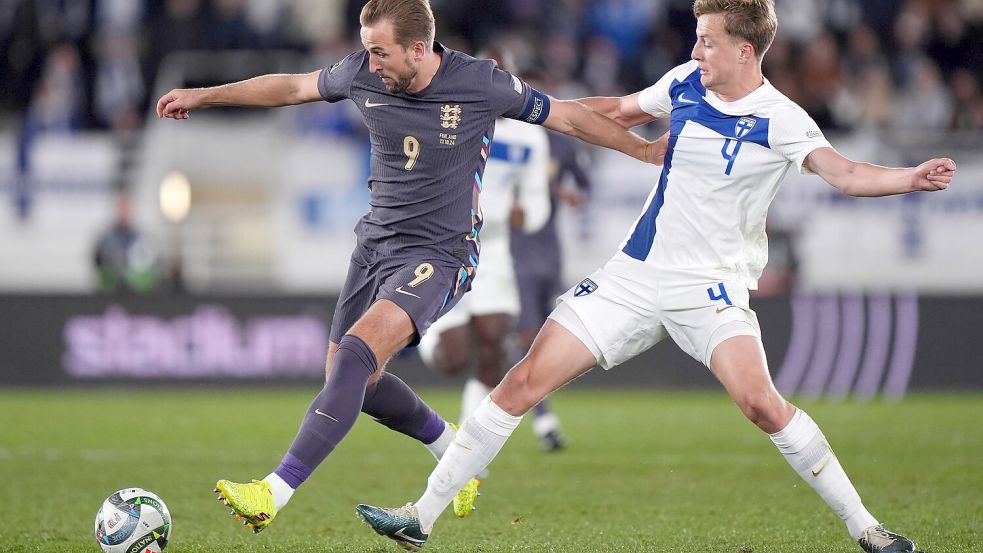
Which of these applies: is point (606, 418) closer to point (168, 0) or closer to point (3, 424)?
point (3, 424)

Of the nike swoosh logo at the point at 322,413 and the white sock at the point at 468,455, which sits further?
the white sock at the point at 468,455

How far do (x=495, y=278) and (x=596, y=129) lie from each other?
3.26m

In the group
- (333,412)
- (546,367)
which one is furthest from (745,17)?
(333,412)

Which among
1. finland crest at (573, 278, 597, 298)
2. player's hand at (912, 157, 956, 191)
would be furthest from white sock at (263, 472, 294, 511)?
player's hand at (912, 157, 956, 191)

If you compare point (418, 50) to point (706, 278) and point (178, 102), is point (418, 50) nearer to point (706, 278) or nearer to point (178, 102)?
point (178, 102)

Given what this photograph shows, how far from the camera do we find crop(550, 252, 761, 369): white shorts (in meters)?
5.48

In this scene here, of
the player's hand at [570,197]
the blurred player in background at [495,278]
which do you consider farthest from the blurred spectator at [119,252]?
the blurred player in background at [495,278]

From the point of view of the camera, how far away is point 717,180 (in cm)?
552

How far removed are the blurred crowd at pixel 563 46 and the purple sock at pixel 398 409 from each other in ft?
34.4

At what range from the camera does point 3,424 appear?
11469 mm

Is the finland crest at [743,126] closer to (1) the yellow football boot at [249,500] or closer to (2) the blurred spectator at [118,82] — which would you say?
(1) the yellow football boot at [249,500]

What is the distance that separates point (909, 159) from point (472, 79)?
1008 centimetres

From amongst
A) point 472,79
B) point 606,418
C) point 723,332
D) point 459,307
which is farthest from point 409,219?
point 606,418

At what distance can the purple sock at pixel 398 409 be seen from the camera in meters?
6.14
